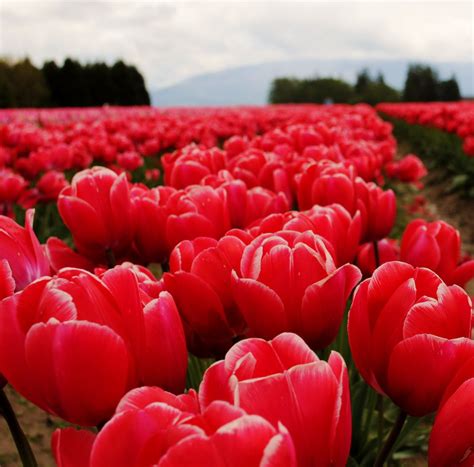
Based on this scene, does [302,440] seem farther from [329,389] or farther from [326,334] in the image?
[326,334]

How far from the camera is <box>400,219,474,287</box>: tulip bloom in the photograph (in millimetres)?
1482

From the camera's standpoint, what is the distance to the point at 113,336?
0.77 m

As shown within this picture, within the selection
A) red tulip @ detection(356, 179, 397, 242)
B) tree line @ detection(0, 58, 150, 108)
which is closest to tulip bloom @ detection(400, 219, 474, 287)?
red tulip @ detection(356, 179, 397, 242)

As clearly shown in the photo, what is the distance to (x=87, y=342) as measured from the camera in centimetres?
76

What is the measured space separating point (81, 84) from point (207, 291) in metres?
41.5

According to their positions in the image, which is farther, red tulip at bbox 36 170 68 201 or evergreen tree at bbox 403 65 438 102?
evergreen tree at bbox 403 65 438 102

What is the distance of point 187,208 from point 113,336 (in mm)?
683

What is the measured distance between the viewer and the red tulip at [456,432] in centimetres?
76

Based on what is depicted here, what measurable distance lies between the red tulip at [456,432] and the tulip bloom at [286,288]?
0.86 feet

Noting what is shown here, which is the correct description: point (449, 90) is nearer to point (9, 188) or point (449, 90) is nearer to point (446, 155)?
point (446, 155)

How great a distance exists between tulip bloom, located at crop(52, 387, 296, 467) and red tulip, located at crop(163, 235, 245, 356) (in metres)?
0.37

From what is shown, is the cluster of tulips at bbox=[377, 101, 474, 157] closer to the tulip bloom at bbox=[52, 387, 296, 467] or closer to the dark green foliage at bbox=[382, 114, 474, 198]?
the dark green foliage at bbox=[382, 114, 474, 198]

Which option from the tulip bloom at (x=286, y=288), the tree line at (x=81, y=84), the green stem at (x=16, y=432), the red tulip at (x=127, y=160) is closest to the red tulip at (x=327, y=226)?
the tulip bloom at (x=286, y=288)

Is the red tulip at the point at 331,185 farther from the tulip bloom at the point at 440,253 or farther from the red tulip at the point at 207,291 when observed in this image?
the red tulip at the point at 207,291
